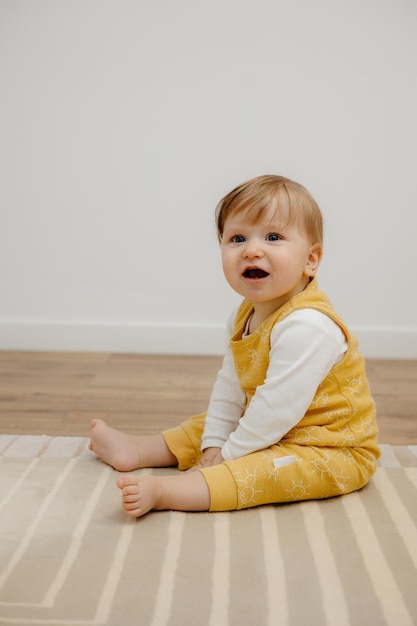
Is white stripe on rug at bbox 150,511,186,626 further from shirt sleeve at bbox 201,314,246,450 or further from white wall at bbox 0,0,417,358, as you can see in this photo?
white wall at bbox 0,0,417,358

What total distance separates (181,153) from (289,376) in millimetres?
1297

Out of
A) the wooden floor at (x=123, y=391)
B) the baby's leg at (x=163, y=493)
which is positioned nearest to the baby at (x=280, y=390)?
Result: the baby's leg at (x=163, y=493)

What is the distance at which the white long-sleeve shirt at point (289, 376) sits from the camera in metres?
1.09

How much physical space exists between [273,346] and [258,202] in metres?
0.23

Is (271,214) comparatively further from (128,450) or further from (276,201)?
(128,450)

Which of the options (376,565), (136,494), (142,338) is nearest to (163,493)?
(136,494)

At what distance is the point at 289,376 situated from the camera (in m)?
1.09

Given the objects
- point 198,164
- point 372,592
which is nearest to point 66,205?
point 198,164

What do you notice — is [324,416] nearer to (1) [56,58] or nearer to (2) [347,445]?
(2) [347,445]

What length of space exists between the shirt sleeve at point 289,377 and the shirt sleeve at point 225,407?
117 millimetres

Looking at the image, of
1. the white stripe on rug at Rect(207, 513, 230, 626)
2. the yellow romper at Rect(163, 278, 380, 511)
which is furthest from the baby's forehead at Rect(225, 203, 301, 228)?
the white stripe on rug at Rect(207, 513, 230, 626)

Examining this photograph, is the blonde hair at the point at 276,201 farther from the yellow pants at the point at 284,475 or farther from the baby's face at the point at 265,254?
the yellow pants at the point at 284,475

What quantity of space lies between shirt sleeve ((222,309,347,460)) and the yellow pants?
1.3 inches

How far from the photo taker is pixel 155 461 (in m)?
1.26
